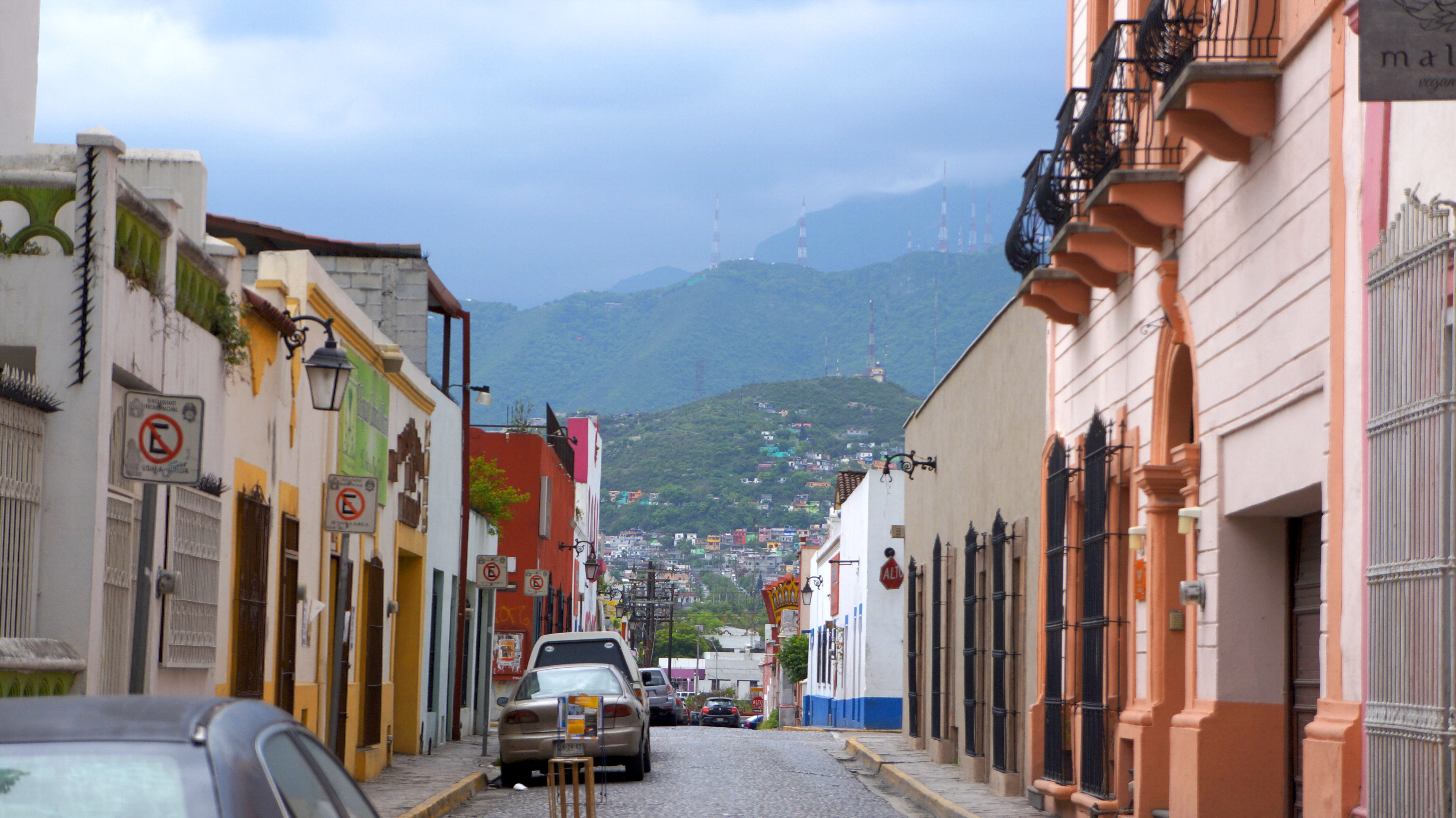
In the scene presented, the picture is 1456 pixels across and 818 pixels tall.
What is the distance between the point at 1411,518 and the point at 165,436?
19.2ft

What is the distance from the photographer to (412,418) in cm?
2205

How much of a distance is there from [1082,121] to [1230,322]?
2608 millimetres

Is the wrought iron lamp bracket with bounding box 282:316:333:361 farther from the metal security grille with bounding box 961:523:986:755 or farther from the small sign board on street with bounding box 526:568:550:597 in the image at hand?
the small sign board on street with bounding box 526:568:550:597

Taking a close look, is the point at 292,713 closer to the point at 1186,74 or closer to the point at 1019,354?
the point at 1019,354

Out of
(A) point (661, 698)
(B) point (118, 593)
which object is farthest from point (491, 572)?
(A) point (661, 698)

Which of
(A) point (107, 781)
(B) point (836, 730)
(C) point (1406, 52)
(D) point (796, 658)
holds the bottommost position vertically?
(B) point (836, 730)

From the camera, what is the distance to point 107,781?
145 inches

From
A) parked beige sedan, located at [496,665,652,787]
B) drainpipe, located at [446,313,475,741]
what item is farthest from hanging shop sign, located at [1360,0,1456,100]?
drainpipe, located at [446,313,475,741]

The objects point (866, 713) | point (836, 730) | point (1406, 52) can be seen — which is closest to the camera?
point (1406, 52)

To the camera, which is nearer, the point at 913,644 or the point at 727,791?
the point at 727,791

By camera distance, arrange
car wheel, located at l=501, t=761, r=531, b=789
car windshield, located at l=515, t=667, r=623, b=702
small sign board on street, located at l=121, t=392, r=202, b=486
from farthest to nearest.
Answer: car windshield, located at l=515, t=667, r=623, b=702, car wheel, located at l=501, t=761, r=531, b=789, small sign board on street, located at l=121, t=392, r=202, b=486

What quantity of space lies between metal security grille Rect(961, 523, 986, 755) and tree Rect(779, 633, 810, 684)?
46.6m

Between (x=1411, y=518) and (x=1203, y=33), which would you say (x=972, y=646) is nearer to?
(x=1203, y=33)

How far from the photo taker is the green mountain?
14125cm
